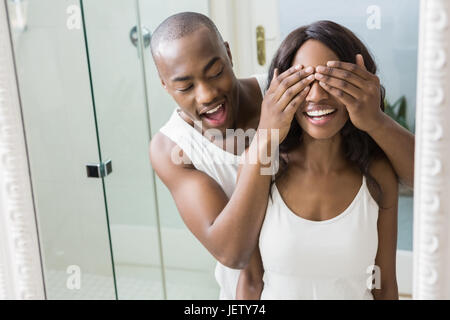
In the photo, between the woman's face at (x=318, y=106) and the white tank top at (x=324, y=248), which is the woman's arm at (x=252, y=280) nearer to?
the white tank top at (x=324, y=248)

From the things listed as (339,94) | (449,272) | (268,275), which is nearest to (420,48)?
(339,94)

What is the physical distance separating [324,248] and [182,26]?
281 millimetres

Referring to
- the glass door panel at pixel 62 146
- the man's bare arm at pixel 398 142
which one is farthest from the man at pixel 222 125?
the glass door panel at pixel 62 146

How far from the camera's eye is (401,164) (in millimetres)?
536

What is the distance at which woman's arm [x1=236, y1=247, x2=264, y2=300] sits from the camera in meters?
0.63

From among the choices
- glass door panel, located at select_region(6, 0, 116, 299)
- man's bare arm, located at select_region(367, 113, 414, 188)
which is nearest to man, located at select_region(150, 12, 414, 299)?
man's bare arm, located at select_region(367, 113, 414, 188)

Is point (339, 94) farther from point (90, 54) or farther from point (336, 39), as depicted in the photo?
point (90, 54)

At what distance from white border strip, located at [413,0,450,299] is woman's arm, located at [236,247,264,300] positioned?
0.64ft

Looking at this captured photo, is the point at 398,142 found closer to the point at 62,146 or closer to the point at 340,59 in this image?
the point at 340,59

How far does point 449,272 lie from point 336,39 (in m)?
0.24

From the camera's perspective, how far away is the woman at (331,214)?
1.84 ft

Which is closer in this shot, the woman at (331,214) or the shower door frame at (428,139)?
the shower door frame at (428,139)

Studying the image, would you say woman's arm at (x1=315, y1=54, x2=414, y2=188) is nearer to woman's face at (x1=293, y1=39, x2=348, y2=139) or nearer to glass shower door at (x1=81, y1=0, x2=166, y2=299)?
woman's face at (x1=293, y1=39, x2=348, y2=139)

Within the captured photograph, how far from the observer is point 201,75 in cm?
56
